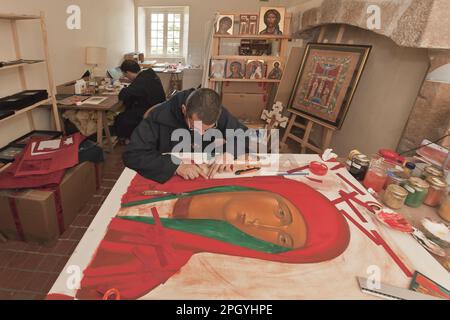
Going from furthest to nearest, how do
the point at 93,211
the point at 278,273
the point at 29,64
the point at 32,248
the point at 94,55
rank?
the point at 94,55, the point at 29,64, the point at 93,211, the point at 32,248, the point at 278,273

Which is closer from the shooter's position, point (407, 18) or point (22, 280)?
point (22, 280)

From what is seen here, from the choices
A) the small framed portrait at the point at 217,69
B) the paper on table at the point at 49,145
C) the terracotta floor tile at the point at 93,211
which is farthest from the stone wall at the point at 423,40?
the paper on table at the point at 49,145

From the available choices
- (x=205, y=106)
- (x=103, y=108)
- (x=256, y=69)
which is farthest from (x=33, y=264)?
(x=256, y=69)

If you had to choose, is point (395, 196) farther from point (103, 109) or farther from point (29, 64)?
point (29, 64)

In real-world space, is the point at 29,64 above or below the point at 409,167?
above

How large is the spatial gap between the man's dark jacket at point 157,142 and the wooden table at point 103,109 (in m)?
1.75

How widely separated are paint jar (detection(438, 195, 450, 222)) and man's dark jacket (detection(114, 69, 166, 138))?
2725mm

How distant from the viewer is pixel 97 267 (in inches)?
31.7

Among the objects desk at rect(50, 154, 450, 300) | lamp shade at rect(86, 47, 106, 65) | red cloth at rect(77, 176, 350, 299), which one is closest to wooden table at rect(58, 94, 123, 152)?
lamp shade at rect(86, 47, 106, 65)

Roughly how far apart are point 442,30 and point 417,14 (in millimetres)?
191

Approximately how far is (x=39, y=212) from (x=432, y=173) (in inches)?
89.7

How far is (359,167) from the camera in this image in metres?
1.45

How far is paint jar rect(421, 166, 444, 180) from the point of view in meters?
1.34
